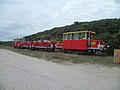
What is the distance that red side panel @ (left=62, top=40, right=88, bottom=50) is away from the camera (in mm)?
22511

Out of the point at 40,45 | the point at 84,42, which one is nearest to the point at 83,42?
the point at 84,42

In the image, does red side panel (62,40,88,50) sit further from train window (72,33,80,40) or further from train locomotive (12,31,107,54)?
train window (72,33,80,40)

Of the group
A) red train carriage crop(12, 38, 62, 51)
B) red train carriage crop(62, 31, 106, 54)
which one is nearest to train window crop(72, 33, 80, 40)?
red train carriage crop(62, 31, 106, 54)

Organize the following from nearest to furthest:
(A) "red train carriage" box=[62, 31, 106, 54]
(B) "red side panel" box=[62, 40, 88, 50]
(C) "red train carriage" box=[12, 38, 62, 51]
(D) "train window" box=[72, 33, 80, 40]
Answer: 1. (A) "red train carriage" box=[62, 31, 106, 54]
2. (B) "red side panel" box=[62, 40, 88, 50]
3. (D) "train window" box=[72, 33, 80, 40]
4. (C) "red train carriage" box=[12, 38, 62, 51]

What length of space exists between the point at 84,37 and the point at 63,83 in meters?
15.1

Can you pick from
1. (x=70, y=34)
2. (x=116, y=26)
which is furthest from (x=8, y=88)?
(x=116, y=26)

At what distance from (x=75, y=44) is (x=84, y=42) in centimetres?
154

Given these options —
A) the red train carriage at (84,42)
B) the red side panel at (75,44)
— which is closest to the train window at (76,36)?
the red train carriage at (84,42)

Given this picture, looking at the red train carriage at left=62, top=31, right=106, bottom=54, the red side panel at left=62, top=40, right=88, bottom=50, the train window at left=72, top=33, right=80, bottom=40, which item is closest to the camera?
the red train carriage at left=62, top=31, right=106, bottom=54

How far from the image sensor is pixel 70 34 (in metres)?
24.5

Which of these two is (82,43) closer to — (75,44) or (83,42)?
(83,42)

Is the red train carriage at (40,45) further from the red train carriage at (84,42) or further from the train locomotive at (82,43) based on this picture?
the red train carriage at (84,42)

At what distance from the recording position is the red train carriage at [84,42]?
21786 millimetres

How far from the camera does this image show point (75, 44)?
23.6 meters
